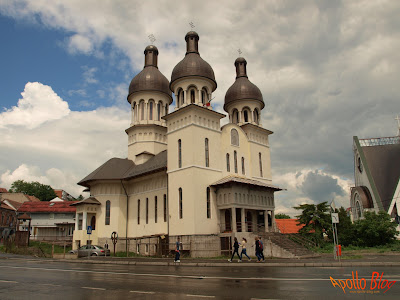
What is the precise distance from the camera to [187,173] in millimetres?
26266

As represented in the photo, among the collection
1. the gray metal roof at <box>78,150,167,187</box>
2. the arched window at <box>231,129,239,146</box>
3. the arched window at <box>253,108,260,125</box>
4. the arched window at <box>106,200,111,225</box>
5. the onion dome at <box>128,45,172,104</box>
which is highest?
the onion dome at <box>128,45,172,104</box>

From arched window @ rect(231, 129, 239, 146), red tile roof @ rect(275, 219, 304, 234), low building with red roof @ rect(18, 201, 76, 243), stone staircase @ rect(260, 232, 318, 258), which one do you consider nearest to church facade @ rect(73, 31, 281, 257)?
arched window @ rect(231, 129, 239, 146)

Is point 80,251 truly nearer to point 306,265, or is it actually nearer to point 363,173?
point 306,265

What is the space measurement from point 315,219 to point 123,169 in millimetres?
19713

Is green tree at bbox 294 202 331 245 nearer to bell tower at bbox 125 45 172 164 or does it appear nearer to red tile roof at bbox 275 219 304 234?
bell tower at bbox 125 45 172 164

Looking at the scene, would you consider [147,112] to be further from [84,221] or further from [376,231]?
[376,231]

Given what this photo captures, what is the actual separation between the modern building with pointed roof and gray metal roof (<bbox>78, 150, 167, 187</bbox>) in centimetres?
2414

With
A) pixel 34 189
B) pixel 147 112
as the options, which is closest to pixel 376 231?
pixel 147 112

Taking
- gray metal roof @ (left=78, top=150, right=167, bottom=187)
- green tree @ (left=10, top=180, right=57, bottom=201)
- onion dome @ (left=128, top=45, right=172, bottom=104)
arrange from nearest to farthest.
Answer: gray metal roof @ (left=78, top=150, right=167, bottom=187) → onion dome @ (left=128, top=45, right=172, bottom=104) → green tree @ (left=10, top=180, right=57, bottom=201)

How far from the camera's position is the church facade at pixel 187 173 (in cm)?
2600

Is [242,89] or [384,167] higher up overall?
[242,89]

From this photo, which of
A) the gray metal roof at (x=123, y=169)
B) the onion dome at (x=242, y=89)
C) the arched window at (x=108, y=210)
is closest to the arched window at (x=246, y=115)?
the onion dome at (x=242, y=89)

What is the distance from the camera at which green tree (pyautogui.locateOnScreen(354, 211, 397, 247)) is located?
28.0 meters

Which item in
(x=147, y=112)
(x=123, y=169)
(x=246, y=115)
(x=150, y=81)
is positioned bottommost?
(x=123, y=169)
